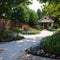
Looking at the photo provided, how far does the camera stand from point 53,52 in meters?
11.7

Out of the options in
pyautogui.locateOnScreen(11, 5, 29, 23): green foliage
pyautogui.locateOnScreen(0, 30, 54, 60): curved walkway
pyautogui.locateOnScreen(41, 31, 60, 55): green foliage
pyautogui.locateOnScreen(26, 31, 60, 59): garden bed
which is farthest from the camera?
pyautogui.locateOnScreen(11, 5, 29, 23): green foliage

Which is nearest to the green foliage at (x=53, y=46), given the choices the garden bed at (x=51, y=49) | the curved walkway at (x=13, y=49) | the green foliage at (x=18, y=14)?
the garden bed at (x=51, y=49)

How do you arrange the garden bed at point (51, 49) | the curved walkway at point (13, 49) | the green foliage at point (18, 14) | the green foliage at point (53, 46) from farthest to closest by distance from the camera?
the green foliage at point (18, 14)
the curved walkway at point (13, 49)
the green foliage at point (53, 46)
the garden bed at point (51, 49)

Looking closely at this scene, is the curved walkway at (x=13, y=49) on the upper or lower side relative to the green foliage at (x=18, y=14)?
lower

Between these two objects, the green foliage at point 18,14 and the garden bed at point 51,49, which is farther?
the green foliage at point 18,14

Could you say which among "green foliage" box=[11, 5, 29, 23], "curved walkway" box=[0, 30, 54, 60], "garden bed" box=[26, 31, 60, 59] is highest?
"green foliage" box=[11, 5, 29, 23]

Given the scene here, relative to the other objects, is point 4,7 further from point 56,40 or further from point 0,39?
point 56,40

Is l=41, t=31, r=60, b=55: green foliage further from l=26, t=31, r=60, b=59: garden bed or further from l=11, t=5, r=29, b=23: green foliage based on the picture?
l=11, t=5, r=29, b=23: green foliage

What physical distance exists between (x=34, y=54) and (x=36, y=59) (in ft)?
4.78

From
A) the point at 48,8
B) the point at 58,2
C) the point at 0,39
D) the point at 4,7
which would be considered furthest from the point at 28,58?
the point at 4,7

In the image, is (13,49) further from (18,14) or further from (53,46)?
(18,14)

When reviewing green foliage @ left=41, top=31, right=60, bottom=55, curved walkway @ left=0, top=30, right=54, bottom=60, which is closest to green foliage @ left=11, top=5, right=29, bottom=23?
curved walkway @ left=0, top=30, right=54, bottom=60

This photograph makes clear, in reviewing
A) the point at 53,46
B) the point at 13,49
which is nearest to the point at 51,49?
the point at 53,46

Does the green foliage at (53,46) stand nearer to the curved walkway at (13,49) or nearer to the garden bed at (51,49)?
the garden bed at (51,49)
